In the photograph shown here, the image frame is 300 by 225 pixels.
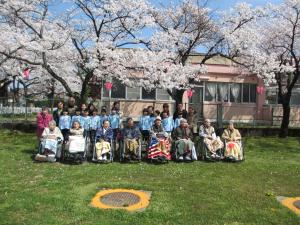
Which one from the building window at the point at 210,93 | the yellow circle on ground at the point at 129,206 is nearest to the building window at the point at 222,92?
the building window at the point at 210,93

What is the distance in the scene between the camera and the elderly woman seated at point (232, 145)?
12.2 metres

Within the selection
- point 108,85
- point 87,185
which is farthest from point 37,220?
point 108,85

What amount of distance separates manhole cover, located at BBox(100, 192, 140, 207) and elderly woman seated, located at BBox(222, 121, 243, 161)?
474 cm

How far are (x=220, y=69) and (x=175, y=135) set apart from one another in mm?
15502

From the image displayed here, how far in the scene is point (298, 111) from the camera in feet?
89.7

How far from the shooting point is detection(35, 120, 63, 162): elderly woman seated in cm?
1148

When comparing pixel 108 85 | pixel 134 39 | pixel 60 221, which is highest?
pixel 134 39

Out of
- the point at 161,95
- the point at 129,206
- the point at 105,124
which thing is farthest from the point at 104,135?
the point at 161,95

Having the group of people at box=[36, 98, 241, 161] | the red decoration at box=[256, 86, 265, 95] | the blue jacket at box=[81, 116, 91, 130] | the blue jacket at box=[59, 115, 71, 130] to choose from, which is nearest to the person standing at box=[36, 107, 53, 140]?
the group of people at box=[36, 98, 241, 161]

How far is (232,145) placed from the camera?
12336 mm

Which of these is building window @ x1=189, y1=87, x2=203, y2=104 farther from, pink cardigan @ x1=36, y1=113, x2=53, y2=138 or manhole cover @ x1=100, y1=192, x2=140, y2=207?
manhole cover @ x1=100, y1=192, x2=140, y2=207

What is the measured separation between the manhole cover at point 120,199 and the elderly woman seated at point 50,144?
149 inches

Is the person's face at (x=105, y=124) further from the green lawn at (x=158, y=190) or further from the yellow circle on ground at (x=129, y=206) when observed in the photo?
the yellow circle on ground at (x=129, y=206)

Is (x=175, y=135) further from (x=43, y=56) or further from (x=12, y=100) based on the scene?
(x=12, y=100)
